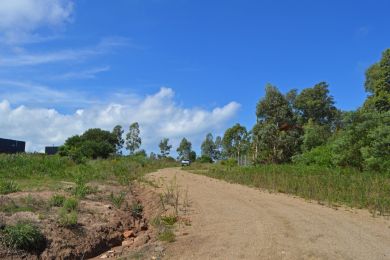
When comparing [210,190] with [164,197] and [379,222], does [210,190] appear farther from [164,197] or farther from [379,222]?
[379,222]

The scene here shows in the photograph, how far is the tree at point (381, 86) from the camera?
40.0 m

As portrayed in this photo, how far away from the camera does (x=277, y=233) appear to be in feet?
32.5

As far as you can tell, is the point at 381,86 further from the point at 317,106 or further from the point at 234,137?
the point at 234,137

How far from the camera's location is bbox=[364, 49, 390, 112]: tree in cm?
4000

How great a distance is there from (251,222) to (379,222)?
12.3 feet

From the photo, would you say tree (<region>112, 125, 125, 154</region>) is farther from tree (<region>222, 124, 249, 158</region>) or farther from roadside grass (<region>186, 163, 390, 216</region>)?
roadside grass (<region>186, 163, 390, 216</region>)

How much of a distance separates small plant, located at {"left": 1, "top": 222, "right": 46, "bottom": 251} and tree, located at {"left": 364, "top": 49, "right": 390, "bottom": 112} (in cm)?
3544

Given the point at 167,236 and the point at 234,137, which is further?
the point at 234,137

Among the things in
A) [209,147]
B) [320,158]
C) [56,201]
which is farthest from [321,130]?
[209,147]

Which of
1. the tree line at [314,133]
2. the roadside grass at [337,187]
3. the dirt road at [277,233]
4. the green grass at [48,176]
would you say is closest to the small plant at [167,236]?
the dirt road at [277,233]

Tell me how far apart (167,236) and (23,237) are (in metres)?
2.91

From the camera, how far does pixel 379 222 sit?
12.3 metres

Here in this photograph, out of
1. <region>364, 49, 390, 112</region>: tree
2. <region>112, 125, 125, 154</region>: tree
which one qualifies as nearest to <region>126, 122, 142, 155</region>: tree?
<region>112, 125, 125, 154</region>: tree

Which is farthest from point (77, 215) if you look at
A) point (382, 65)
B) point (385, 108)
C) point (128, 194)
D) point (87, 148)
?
point (87, 148)
